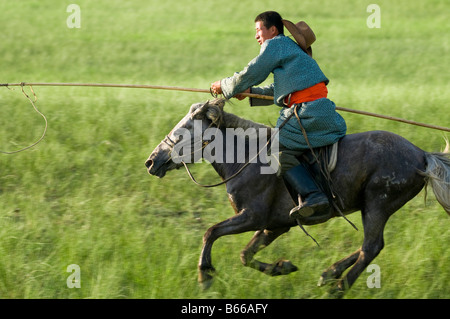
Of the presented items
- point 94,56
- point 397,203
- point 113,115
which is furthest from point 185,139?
point 94,56

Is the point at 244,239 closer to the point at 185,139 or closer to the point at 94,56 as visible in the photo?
the point at 185,139

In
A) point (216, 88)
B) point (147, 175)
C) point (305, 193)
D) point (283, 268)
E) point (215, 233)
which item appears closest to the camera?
point (305, 193)

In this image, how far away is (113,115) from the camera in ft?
32.3

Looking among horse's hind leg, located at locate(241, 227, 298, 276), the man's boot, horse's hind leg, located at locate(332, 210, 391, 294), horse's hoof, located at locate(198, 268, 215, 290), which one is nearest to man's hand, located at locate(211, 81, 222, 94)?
the man's boot

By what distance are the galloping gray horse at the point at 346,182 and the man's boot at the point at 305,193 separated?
18 cm

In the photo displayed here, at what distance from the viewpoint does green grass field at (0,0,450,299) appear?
6027mm

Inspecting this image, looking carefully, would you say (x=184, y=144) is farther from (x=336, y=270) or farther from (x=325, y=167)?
(x=336, y=270)

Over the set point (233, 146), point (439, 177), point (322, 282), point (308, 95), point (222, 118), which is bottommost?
point (322, 282)

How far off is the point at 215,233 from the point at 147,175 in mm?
2823

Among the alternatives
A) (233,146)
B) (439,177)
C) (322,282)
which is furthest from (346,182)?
(233,146)

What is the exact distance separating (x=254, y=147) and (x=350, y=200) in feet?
2.97

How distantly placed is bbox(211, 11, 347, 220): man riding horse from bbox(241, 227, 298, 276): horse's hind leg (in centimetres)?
53

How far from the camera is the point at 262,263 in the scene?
5.97 m
